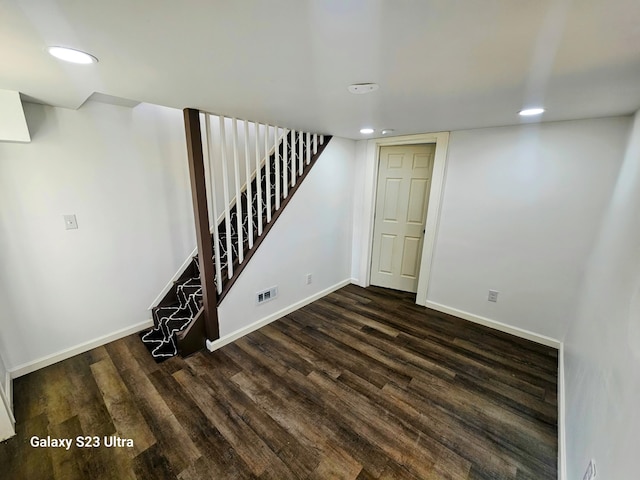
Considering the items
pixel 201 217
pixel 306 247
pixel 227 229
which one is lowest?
pixel 306 247

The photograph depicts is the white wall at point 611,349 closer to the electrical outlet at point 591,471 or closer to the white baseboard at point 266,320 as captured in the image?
the electrical outlet at point 591,471

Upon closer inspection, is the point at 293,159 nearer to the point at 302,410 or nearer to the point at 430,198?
the point at 430,198

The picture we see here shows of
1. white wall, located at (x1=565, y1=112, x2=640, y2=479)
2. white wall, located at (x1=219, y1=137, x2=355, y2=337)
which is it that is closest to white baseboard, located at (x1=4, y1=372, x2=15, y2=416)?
white wall, located at (x1=219, y1=137, x2=355, y2=337)

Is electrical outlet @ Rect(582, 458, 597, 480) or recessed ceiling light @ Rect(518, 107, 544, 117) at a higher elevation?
recessed ceiling light @ Rect(518, 107, 544, 117)

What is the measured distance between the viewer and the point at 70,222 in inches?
81.9

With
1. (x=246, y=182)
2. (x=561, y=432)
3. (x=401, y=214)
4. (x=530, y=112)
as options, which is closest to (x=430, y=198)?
(x=401, y=214)

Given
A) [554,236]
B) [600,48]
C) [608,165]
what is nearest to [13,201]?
[600,48]

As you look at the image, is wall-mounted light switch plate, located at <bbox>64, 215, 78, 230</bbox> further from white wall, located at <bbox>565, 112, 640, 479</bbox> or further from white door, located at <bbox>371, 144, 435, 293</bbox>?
white wall, located at <bbox>565, 112, 640, 479</bbox>

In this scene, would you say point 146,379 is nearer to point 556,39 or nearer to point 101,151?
point 101,151

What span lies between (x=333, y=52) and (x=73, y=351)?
9.79 ft

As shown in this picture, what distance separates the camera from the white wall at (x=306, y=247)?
2.56m

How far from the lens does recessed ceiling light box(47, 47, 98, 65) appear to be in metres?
1.03

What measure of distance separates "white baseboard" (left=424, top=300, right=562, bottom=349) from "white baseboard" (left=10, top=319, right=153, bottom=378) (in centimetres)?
318

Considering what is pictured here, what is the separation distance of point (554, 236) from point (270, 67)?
271 centimetres
